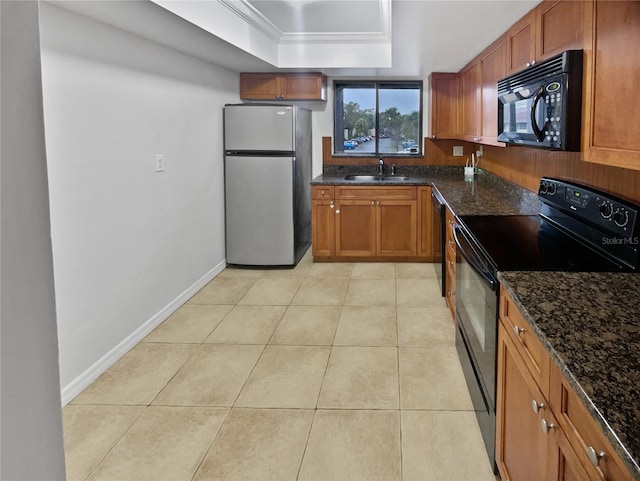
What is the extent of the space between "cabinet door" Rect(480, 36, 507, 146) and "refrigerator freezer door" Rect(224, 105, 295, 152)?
1.87 metres

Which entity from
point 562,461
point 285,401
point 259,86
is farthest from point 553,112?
point 259,86

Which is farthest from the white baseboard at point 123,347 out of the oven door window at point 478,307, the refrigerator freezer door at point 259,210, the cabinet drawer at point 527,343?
the cabinet drawer at point 527,343

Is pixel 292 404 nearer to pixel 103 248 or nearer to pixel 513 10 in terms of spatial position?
pixel 103 248

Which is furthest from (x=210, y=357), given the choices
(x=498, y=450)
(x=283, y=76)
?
(x=283, y=76)

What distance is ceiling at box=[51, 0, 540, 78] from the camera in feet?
9.35

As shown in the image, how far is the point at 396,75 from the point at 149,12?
3532 millimetres

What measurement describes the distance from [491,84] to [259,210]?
2.49 meters

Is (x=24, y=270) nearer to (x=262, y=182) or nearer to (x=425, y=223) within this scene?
(x=262, y=182)

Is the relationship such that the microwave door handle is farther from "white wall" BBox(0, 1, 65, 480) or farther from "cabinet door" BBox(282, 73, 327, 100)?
"cabinet door" BBox(282, 73, 327, 100)

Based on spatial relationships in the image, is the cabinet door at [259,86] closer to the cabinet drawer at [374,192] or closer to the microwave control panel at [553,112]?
the cabinet drawer at [374,192]

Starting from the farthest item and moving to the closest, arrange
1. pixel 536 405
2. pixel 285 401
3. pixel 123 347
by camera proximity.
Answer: pixel 123 347, pixel 285 401, pixel 536 405

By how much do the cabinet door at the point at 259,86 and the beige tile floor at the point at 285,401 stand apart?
95.3 inches

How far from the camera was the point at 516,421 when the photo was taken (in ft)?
5.63

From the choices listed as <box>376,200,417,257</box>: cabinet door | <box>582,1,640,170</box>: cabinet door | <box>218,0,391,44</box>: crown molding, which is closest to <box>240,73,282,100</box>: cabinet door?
<box>218,0,391,44</box>: crown molding
